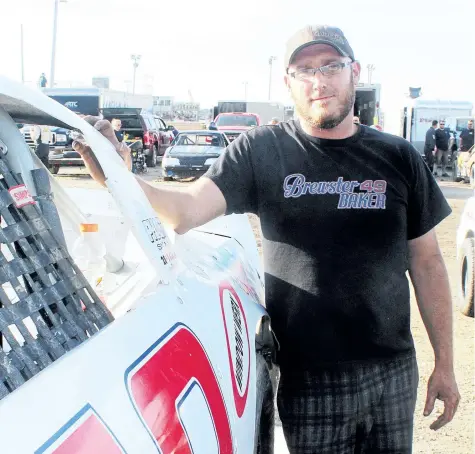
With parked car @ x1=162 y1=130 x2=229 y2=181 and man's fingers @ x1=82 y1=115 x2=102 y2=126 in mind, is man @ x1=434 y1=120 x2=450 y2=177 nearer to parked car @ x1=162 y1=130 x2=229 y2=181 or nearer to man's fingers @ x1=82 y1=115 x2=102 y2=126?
parked car @ x1=162 y1=130 x2=229 y2=181

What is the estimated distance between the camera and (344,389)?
2.01 metres

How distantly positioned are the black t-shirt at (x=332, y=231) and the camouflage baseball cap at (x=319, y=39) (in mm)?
247

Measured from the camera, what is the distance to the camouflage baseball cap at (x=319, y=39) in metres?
2.05

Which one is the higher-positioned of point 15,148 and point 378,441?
point 15,148

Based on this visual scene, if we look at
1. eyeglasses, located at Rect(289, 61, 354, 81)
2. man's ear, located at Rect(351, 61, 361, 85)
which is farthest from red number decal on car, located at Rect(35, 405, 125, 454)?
man's ear, located at Rect(351, 61, 361, 85)

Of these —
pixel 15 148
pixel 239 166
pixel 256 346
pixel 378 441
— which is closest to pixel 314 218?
pixel 239 166

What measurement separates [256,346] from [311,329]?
7.1 inches

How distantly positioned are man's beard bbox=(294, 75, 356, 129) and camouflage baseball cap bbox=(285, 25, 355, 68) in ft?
0.39

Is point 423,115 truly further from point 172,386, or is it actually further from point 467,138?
point 172,386

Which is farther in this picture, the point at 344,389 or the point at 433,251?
the point at 433,251

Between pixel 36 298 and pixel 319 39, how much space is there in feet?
4.11

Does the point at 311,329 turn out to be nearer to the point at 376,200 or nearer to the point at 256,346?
the point at 256,346

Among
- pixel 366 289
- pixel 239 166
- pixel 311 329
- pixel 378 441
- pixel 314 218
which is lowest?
pixel 378 441

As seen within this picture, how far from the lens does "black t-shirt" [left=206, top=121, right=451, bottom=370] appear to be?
1983 mm
